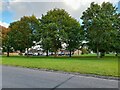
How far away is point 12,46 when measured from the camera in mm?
63219

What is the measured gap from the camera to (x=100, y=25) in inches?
1672

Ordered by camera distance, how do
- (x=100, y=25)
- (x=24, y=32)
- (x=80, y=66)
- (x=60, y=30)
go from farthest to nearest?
(x=24, y=32), (x=60, y=30), (x=100, y=25), (x=80, y=66)

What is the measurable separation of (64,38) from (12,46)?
19.7 m

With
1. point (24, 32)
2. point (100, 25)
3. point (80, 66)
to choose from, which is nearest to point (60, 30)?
point (100, 25)

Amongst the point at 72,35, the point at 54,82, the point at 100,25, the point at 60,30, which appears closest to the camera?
the point at 54,82

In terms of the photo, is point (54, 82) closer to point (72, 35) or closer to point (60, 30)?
point (60, 30)

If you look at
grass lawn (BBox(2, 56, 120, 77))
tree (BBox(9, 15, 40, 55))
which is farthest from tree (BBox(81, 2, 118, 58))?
grass lawn (BBox(2, 56, 120, 77))

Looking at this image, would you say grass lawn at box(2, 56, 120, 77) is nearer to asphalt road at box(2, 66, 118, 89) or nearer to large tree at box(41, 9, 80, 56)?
asphalt road at box(2, 66, 118, 89)

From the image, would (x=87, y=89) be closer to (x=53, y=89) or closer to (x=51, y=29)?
(x=53, y=89)

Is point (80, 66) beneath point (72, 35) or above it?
beneath

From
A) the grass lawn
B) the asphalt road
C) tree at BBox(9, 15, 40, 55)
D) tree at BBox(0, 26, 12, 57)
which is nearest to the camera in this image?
the asphalt road

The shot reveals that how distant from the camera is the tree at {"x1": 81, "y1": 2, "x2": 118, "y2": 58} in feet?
140

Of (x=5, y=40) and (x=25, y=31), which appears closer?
(x=25, y=31)

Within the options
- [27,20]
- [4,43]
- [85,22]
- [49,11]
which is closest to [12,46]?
[4,43]
